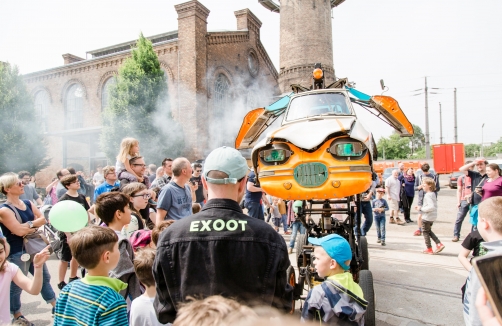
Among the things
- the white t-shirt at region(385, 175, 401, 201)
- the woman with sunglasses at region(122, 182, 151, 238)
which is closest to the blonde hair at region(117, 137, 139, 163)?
the woman with sunglasses at region(122, 182, 151, 238)

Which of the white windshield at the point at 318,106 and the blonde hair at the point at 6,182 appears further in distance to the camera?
the white windshield at the point at 318,106

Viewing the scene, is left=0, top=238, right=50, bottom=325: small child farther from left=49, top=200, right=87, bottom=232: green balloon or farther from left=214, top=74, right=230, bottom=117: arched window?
left=214, top=74, right=230, bottom=117: arched window

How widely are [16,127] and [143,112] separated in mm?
10056

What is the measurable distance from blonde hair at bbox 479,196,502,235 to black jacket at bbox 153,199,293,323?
1.56 metres

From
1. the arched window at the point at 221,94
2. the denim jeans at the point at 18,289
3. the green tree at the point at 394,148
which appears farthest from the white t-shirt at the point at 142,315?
the green tree at the point at 394,148

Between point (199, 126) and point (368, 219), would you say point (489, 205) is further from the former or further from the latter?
point (199, 126)

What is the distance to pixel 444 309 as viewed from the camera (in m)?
4.11

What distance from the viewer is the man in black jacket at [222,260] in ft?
5.27

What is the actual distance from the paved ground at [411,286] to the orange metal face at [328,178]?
56.4 inches

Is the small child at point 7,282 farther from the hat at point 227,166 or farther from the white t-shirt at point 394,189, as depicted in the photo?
the white t-shirt at point 394,189

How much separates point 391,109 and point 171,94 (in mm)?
18291

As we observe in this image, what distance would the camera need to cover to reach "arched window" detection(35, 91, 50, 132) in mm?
27000

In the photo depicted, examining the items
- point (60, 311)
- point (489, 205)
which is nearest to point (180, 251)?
point (60, 311)

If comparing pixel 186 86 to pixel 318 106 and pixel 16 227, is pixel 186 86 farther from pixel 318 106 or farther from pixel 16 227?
pixel 16 227
